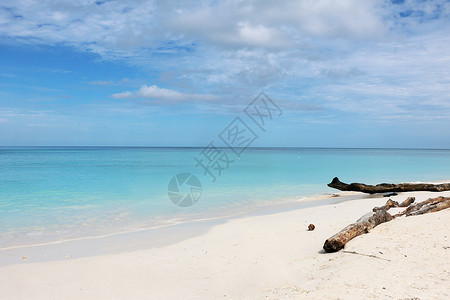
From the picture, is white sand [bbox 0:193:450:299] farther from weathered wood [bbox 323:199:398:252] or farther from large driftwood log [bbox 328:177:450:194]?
large driftwood log [bbox 328:177:450:194]

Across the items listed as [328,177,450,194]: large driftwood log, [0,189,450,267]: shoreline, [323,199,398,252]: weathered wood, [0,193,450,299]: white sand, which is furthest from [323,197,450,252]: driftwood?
[328,177,450,194]: large driftwood log

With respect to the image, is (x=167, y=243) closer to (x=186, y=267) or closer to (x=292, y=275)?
(x=186, y=267)

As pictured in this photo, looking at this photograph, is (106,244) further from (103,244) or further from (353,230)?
(353,230)

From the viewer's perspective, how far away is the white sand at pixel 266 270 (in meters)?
4.36

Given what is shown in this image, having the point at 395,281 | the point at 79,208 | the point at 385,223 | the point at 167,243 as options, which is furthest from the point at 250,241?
the point at 79,208

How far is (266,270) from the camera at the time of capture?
557cm

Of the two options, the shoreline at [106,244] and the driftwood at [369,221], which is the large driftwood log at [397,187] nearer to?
the driftwood at [369,221]

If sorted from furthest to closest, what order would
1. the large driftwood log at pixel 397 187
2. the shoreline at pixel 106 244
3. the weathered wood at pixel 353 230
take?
the large driftwood log at pixel 397 187, the shoreline at pixel 106 244, the weathered wood at pixel 353 230

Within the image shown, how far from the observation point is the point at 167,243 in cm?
816

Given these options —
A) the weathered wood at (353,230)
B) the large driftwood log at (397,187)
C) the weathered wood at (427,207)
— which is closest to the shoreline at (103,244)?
the weathered wood at (353,230)

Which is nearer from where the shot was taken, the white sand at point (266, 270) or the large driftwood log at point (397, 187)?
the white sand at point (266, 270)

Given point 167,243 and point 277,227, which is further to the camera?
point 277,227

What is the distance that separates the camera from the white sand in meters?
4.36

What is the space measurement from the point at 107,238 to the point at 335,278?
21.5ft
